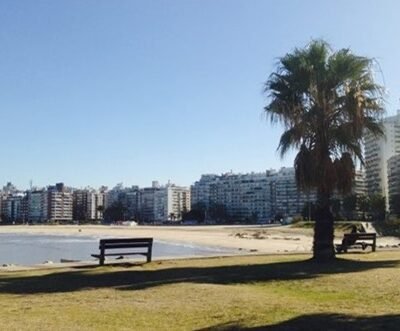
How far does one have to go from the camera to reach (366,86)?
18891 mm

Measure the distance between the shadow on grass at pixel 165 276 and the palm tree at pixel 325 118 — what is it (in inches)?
94.4

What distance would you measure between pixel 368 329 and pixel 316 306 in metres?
1.97

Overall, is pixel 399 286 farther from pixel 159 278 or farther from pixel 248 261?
pixel 248 261

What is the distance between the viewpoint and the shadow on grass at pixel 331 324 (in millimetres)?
7363

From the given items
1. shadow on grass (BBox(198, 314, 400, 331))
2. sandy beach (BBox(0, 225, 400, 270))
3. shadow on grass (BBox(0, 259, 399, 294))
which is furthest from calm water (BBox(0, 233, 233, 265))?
shadow on grass (BBox(198, 314, 400, 331))

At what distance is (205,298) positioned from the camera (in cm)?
1005

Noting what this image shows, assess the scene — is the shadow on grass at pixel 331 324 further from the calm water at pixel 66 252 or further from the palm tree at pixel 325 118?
the calm water at pixel 66 252

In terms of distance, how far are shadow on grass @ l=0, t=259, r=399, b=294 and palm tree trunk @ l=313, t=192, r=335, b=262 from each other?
87 cm

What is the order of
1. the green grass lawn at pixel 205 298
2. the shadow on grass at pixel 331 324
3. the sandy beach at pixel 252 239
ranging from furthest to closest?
the sandy beach at pixel 252 239
the green grass lawn at pixel 205 298
the shadow on grass at pixel 331 324

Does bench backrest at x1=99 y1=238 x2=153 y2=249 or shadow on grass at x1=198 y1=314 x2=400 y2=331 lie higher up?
bench backrest at x1=99 y1=238 x2=153 y2=249

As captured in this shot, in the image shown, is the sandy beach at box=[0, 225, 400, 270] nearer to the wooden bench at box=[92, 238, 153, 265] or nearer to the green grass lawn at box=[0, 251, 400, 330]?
the wooden bench at box=[92, 238, 153, 265]

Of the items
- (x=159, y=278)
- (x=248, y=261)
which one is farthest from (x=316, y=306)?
(x=248, y=261)

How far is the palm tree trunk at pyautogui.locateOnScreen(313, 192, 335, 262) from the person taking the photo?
18.2 meters

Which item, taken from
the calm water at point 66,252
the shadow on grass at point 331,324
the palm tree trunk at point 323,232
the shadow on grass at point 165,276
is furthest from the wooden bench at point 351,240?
the shadow on grass at point 331,324
